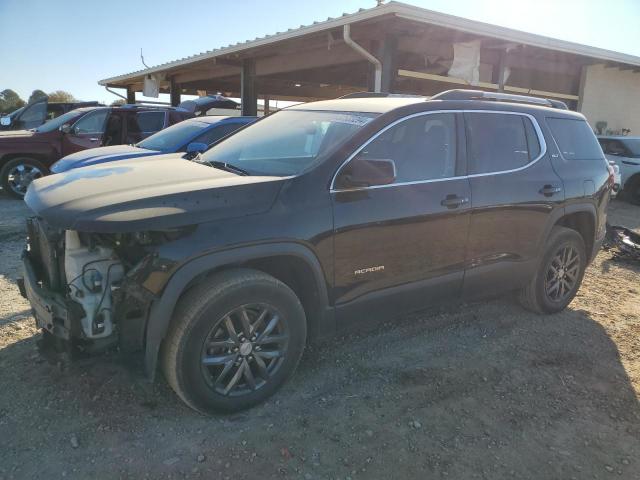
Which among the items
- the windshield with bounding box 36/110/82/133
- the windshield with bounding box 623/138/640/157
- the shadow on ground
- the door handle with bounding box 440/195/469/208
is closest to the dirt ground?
the shadow on ground

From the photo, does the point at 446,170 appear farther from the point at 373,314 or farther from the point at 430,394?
the point at 430,394

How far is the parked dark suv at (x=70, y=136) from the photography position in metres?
9.17

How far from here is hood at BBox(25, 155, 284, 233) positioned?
2.44 metres

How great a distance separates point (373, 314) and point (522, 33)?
8.84 meters

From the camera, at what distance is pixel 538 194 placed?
405 cm

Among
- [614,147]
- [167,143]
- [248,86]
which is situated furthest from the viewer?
[248,86]

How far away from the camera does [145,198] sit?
2.57 meters

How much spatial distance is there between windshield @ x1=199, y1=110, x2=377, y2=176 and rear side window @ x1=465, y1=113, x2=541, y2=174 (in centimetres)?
91

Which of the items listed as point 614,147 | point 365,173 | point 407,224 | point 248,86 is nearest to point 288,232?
point 365,173

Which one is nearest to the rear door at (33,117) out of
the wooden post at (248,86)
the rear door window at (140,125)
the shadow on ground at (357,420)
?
the rear door window at (140,125)

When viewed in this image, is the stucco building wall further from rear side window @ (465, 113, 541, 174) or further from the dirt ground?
the dirt ground

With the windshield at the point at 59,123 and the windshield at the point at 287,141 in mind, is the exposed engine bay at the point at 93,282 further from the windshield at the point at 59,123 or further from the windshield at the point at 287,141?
the windshield at the point at 59,123

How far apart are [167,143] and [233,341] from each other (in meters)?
5.03

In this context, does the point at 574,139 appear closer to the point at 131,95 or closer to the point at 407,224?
the point at 407,224
